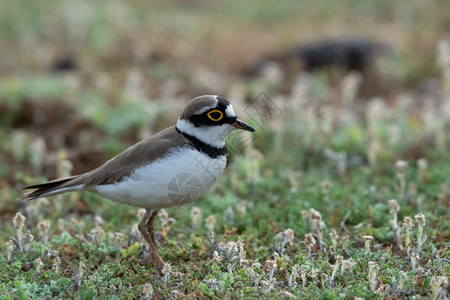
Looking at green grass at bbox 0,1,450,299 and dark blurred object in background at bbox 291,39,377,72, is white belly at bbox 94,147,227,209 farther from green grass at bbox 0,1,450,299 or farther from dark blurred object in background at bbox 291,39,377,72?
dark blurred object in background at bbox 291,39,377,72

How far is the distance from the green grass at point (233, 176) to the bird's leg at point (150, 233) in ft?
0.43

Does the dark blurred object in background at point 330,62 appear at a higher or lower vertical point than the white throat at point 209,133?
lower

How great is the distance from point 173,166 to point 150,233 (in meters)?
0.87

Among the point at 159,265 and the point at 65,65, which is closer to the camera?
the point at 159,265

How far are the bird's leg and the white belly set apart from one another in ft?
0.77

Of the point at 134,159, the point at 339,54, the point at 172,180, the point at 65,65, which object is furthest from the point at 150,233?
the point at 339,54

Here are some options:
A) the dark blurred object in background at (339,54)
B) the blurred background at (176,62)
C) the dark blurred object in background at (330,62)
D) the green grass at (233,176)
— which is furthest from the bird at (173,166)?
the dark blurred object in background at (339,54)

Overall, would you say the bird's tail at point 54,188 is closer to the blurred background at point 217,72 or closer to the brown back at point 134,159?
the brown back at point 134,159

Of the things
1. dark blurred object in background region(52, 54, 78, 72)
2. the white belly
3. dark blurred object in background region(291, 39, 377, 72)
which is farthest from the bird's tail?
dark blurred object in background region(291, 39, 377, 72)

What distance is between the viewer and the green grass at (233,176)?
4.79 m

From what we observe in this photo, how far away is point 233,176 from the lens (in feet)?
23.8

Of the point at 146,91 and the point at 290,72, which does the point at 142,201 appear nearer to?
the point at 146,91

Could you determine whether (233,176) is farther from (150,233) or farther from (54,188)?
(54,188)

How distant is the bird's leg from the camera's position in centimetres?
511
